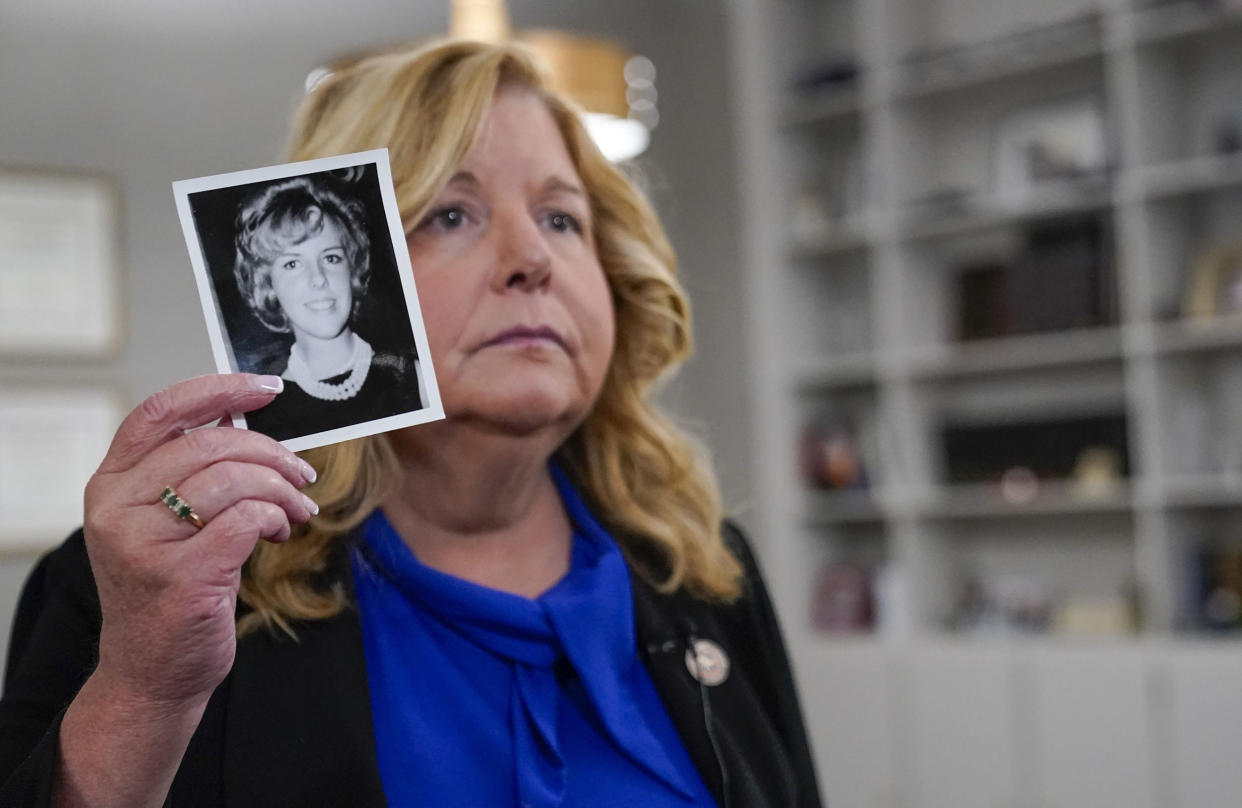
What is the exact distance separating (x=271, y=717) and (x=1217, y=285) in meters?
3.28

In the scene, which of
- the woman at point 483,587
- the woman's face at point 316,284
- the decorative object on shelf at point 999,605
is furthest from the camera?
the decorative object on shelf at point 999,605

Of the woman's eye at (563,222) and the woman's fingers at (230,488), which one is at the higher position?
the woman's eye at (563,222)

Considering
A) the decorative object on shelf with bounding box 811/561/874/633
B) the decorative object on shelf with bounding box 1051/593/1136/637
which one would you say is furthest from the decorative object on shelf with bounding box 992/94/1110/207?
the decorative object on shelf with bounding box 811/561/874/633

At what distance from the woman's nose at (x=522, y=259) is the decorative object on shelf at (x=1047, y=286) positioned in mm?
2973

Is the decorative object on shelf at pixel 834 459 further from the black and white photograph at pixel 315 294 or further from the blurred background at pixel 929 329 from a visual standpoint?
the black and white photograph at pixel 315 294

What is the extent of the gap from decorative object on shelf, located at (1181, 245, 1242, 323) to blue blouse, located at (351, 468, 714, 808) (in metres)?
2.88

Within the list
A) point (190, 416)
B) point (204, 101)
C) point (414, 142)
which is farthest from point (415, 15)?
point (190, 416)

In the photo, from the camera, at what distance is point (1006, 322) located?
13.4ft

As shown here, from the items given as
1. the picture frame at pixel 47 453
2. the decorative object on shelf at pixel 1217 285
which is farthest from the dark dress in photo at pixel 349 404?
the picture frame at pixel 47 453

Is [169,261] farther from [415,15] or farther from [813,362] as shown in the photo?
[813,362]

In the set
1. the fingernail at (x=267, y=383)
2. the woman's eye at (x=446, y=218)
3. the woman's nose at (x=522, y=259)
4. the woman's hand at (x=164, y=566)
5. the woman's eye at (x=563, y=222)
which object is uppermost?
the woman's eye at (x=446, y=218)

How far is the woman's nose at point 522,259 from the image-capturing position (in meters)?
1.20

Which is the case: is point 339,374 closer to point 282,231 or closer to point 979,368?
point 282,231

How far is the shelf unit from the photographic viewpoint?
3.65 m
